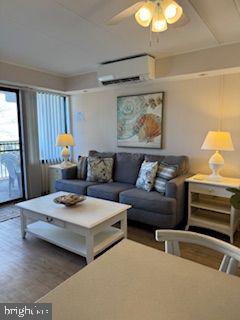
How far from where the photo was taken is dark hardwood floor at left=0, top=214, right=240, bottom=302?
192 centimetres

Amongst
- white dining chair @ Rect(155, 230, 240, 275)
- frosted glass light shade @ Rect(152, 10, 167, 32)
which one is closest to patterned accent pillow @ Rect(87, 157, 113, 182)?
frosted glass light shade @ Rect(152, 10, 167, 32)

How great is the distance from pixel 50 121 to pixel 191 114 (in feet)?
9.12

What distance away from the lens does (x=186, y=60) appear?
316cm

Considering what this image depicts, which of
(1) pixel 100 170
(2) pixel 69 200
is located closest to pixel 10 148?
(1) pixel 100 170

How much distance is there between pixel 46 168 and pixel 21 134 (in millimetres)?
836

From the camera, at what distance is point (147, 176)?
3256 millimetres

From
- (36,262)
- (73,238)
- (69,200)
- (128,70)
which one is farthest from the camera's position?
(128,70)

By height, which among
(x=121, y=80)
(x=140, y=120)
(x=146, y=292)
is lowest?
(x=146, y=292)

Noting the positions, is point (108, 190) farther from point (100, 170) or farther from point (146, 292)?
point (146, 292)

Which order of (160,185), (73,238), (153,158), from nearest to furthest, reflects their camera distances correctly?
1. (73,238)
2. (160,185)
3. (153,158)

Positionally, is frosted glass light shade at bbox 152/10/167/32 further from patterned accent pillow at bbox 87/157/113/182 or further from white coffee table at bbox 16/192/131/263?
patterned accent pillow at bbox 87/157/113/182

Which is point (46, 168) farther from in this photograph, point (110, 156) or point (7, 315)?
point (7, 315)

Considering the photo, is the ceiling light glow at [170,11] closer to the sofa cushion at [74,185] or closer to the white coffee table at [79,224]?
the white coffee table at [79,224]

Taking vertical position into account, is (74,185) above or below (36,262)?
above
